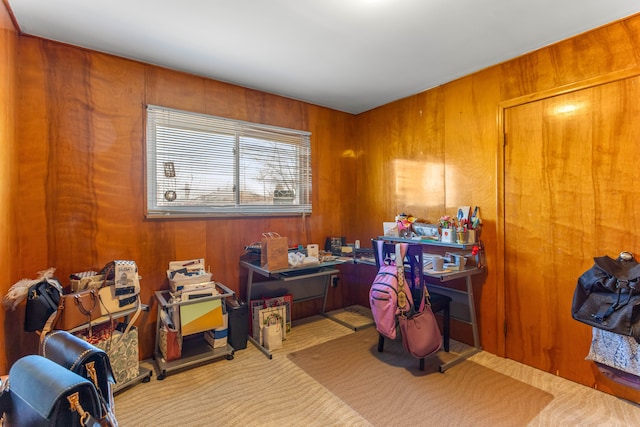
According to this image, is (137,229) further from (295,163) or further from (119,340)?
(295,163)

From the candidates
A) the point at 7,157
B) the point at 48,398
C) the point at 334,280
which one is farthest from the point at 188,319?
the point at 334,280

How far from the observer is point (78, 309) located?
201cm

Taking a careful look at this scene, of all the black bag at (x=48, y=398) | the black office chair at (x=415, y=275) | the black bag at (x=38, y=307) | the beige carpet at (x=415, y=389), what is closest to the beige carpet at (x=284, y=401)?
the beige carpet at (x=415, y=389)

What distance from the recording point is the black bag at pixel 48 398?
84 centimetres

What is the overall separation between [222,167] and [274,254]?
3.32 ft

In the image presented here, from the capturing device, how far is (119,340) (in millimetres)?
2219

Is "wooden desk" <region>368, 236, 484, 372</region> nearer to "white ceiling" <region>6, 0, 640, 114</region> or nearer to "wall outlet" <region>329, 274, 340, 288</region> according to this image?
"wall outlet" <region>329, 274, 340, 288</region>

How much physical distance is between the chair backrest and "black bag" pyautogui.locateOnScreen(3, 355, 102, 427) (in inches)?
80.2

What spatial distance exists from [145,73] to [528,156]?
3207mm

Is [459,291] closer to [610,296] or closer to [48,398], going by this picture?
[610,296]

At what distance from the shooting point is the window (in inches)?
107

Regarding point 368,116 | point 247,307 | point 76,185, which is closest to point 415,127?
point 368,116

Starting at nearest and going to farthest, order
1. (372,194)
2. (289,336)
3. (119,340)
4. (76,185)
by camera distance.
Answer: (119,340) < (76,185) < (289,336) < (372,194)

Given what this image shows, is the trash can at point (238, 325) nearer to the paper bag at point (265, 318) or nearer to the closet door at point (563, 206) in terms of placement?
the paper bag at point (265, 318)
